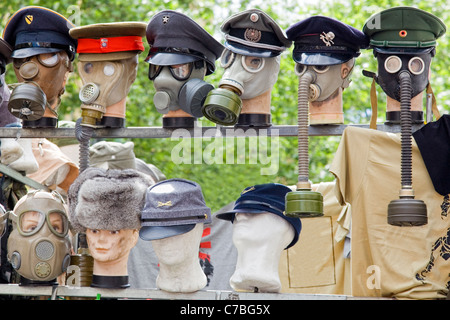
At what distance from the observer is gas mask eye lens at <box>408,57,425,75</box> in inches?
120

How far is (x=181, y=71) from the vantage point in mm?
3270

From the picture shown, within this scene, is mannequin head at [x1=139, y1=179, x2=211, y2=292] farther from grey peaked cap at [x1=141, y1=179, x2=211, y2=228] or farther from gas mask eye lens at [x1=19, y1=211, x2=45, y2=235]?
gas mask eye lens at [x1=19, y1=211, x2=45, y2=235]

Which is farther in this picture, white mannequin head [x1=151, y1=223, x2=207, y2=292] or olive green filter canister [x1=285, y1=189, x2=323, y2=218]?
white mannequin head [x1=151, y1=223, x2=207, y2=292]

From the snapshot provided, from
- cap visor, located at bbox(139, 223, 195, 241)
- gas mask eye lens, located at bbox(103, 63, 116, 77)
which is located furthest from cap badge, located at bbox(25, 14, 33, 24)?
cap visor, located at bbox(139, 223, 195, 241)

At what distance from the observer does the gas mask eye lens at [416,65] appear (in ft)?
10.0

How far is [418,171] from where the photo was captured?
3.07m

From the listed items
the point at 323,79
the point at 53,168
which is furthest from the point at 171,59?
the point at 53,168

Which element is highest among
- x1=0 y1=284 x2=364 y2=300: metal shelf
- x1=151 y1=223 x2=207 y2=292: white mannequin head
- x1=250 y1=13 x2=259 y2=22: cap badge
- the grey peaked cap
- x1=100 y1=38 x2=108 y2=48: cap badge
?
x1=250 y1=13 x2=259 y2=22: cap badge

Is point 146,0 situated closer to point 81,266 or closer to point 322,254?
point 322,254

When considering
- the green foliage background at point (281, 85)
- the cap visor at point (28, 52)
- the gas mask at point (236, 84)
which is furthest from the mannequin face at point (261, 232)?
the green foliage background at point (281, 85)

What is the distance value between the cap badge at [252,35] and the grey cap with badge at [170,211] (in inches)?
26.4

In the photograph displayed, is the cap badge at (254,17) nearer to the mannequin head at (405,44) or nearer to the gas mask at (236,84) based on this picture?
the gas mask at (236,84)

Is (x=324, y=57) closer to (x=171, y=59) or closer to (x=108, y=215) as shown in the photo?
(x=171, y=59)

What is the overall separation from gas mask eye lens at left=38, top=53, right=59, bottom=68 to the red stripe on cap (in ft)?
0.55
